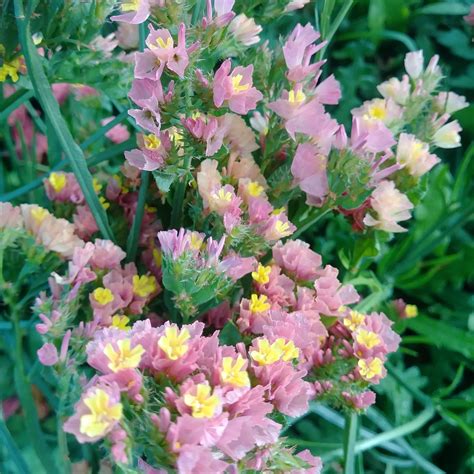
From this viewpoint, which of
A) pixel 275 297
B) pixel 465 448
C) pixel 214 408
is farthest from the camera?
pixel 465 448

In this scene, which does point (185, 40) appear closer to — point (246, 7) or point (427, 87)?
point (246, 7)

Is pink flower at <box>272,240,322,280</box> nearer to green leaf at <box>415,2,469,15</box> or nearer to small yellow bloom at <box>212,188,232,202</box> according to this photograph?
small yellow bloom at <box>212,188,232,202</box>

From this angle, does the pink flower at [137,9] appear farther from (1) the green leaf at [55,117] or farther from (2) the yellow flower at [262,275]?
(2) the yellow flower at [262,275]

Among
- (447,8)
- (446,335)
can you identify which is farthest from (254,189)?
(447,8)

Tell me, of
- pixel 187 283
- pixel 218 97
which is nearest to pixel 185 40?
pixel 218 97

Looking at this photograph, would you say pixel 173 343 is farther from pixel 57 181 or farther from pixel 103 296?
pixel 57 181

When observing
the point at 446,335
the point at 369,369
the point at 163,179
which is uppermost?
the point at 163,179
